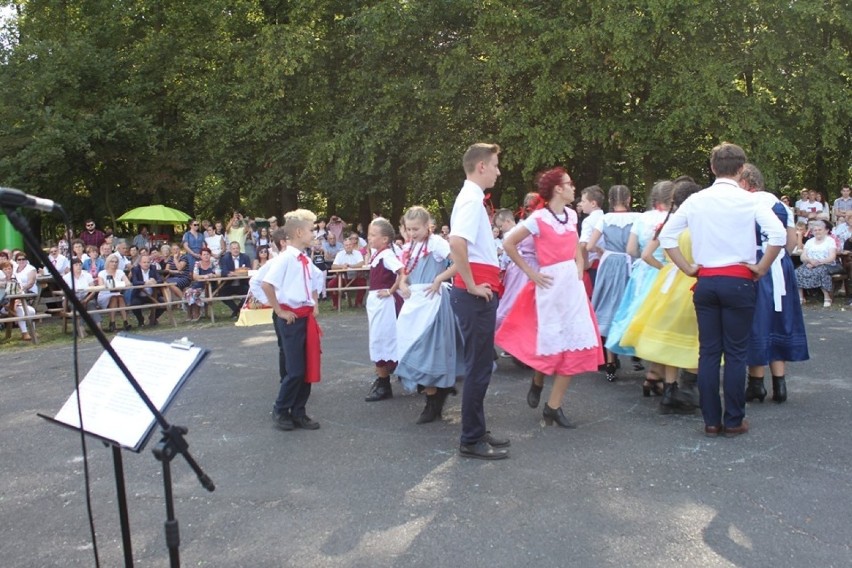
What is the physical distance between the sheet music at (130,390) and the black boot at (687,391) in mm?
4123

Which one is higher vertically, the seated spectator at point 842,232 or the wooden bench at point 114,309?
the seated spectator at point 842,232

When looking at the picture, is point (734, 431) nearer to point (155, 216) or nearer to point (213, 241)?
point (213, 241)

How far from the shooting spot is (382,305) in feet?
23.2

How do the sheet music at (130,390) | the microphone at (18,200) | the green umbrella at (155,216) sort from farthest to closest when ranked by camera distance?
the green umbrella at (155,216) → the sheet music at (130,390) → the microphone at (18,200)

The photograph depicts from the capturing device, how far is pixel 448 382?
20.4ft

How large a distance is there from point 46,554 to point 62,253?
1336 cm

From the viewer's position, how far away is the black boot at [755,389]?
6344mm

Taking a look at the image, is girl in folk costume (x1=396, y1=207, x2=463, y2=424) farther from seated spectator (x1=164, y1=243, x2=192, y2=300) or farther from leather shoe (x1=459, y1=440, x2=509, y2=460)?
seated spectator (x1=164, y1=243, x2=192, y2=300)

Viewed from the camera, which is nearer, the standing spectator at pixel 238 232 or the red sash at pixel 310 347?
the red sash at pixel 310 347

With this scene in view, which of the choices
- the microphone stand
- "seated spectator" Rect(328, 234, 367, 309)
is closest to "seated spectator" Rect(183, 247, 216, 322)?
"seated spectator" Rect(328, 234, 367, 309)

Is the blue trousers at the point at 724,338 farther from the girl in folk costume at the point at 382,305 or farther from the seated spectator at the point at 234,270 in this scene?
the seated spectator at the point at 234,270

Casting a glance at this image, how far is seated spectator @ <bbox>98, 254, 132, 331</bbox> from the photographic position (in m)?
13.1

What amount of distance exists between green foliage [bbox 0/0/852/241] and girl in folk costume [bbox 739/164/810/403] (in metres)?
12.0

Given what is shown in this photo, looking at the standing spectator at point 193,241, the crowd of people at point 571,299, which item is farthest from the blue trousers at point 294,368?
the standing spectator at point 193,241
